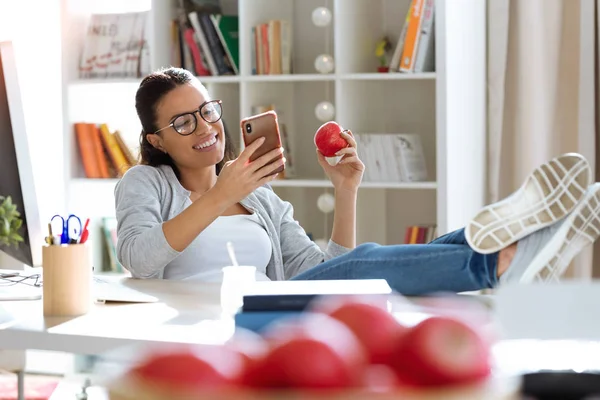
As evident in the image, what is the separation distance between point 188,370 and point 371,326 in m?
0.15

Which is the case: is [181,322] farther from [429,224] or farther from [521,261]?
[429,224]

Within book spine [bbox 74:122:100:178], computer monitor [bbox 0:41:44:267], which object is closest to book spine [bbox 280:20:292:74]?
book spine [bbox 74:122:100:178]

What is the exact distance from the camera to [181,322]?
1470 millimetres

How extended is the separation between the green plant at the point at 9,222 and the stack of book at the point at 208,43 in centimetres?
169

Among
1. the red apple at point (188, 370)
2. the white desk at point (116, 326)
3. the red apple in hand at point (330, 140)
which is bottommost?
the white desk at point (116, 326)

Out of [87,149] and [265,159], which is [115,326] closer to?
[265,159]

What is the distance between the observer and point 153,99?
2.35 m

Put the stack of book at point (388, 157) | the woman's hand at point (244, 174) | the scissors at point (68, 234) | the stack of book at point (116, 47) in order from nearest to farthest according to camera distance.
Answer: the scissors at point (68, 234) < the woman's hand at point (244, 174) < the stack of book at point (388, 157) < the stack of book at point (116, 47)

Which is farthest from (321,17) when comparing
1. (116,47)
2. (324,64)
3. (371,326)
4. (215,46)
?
(371,326)

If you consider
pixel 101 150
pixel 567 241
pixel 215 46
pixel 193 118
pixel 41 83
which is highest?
pixel 215 46

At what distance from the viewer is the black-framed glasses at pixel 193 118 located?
2287 mm

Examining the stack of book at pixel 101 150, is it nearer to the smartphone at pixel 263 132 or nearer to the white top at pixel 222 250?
the white top at pixel 222 250

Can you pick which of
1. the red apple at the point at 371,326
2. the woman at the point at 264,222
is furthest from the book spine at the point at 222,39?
the red apple at the point at 371,326

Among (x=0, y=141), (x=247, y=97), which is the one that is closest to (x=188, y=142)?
(x=0, y=141)
